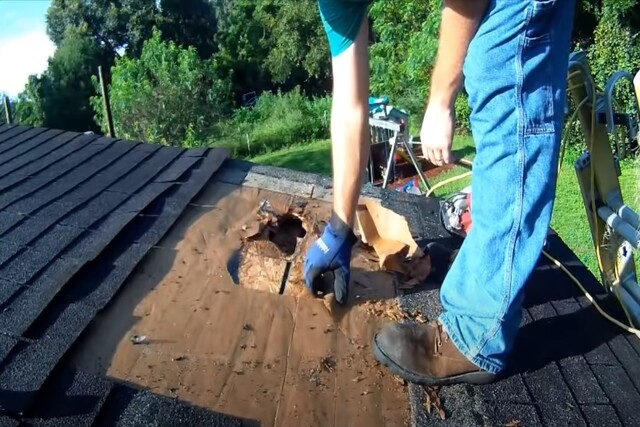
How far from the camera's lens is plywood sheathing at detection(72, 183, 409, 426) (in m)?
2.04

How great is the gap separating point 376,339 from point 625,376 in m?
0.85

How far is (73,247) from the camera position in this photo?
113 inches

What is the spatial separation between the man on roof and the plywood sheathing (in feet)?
0.53

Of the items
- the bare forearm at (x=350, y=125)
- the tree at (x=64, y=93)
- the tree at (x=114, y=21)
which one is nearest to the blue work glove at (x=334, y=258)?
the bare forearm at (x=350, y=125)

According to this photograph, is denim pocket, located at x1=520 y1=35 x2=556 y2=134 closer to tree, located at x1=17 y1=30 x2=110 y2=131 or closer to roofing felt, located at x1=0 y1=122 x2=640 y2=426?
roofing felt, located at x1=0 y1=122 x2=640 y2=426

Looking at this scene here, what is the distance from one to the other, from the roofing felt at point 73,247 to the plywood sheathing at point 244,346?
0.13m

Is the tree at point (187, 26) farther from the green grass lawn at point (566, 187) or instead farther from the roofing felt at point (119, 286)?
the roofing felt at point (119, 286)

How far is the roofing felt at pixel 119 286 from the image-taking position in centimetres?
190

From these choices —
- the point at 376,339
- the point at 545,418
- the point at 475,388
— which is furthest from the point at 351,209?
the point at 545,418

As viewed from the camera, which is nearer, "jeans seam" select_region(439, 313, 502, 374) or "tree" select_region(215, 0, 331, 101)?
"jeans seam" select_region(439, 313, 502, 374)

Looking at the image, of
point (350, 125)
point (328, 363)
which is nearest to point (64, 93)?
point (350, 125)

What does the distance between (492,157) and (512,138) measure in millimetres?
83

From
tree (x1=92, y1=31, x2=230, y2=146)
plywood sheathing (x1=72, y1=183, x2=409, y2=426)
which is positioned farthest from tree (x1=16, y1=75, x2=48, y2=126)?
plywood sheathing (x1=72, y1=183, x2=409, y2=426)

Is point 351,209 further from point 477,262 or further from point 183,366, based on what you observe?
point 183,366
